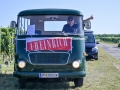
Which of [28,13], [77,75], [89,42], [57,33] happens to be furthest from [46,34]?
[89,42]

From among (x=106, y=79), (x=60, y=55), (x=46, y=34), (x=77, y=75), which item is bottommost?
(x=106, y=79)

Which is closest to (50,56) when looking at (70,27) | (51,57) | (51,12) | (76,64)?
(51,57)

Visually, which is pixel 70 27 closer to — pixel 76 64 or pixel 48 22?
pixel 48 22

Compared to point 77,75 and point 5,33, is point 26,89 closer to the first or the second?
Result: point 77,75

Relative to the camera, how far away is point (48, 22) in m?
8.35

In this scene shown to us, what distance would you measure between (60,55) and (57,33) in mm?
719

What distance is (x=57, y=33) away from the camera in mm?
7973

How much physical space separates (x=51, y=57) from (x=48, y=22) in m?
1.27

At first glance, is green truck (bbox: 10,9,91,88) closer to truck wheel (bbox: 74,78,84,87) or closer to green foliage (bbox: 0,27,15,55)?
truck wheel (bbox: 74,78,84,87)

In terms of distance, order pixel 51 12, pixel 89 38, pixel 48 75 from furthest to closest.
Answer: pixel 89 38
pixel 51 12
pixel 48 75

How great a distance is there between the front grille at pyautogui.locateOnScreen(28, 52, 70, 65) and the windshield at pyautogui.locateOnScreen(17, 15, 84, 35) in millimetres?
701

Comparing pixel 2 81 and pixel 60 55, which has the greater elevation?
pixel 60 55

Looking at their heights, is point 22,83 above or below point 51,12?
below

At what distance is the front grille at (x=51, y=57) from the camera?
25.2 feet
